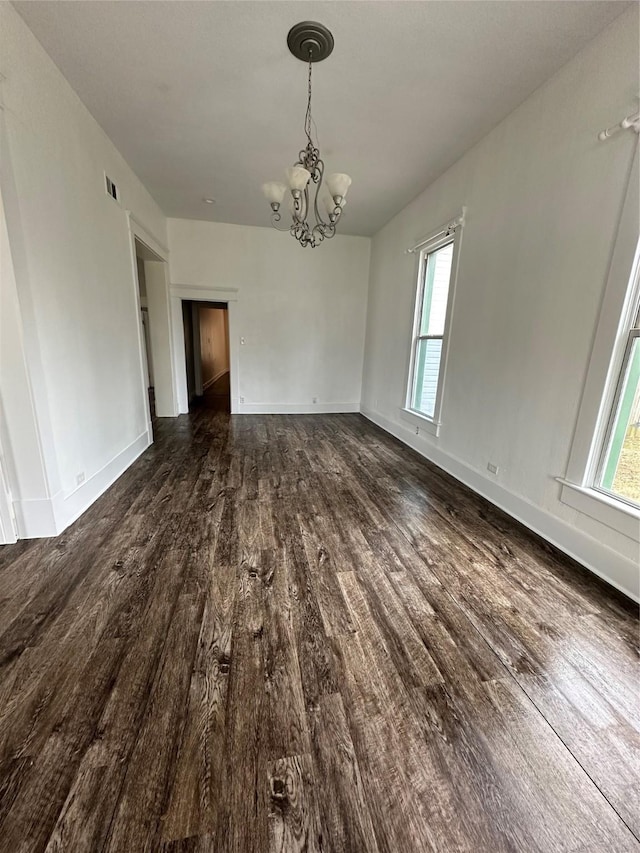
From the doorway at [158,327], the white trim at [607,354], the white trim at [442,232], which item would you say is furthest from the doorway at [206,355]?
the white trim at [607,354]

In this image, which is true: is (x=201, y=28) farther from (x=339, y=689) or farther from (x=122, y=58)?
(x=339, y=689)

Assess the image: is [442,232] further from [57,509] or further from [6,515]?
[6,515]

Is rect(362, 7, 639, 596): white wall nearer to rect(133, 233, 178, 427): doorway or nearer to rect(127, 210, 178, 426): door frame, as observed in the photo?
rect(127, 210, 178, 426): door frame

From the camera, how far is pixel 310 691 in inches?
51.1

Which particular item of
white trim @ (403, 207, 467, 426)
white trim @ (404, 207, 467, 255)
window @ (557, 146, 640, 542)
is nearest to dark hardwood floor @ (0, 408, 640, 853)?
window @ (557, 146, 640, 542)

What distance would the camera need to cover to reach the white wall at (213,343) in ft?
30.6

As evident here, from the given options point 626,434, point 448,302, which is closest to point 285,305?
point 448,302

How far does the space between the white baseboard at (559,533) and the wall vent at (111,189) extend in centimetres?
413

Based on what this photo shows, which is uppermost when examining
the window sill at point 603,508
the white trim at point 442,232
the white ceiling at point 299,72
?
the white ceiling at point 299,72

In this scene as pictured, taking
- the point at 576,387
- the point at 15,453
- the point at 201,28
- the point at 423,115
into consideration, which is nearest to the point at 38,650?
the point at 15,453

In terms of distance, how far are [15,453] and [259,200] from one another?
4.01 metres

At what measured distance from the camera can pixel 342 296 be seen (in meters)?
5.87

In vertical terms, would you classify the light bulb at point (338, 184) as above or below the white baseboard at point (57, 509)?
above

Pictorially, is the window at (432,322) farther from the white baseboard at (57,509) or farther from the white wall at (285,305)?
the white baseboard at (57,509)
